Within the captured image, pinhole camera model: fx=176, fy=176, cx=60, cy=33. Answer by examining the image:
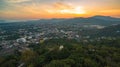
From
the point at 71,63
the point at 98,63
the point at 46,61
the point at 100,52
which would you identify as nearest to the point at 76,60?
the point at 71,63

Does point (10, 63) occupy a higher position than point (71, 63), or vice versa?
point (71, 63)

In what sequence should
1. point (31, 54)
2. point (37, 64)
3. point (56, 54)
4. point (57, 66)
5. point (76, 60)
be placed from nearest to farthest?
point (57, 66), point (76, 60), point (37, 64), point (56, 54), point (31, 54)

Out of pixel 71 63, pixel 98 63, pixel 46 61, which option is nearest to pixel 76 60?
pixel 71 63

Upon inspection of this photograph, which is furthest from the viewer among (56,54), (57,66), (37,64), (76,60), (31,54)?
(31,54)

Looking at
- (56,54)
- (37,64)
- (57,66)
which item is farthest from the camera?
(56,54)

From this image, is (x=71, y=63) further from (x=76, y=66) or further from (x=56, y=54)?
(x=56, y=54)

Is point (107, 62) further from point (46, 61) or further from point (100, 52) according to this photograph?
point (46, 61)

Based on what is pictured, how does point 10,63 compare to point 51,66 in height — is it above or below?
below

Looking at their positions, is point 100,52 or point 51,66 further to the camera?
point 100,52

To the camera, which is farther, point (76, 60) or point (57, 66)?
point (76, 60)
